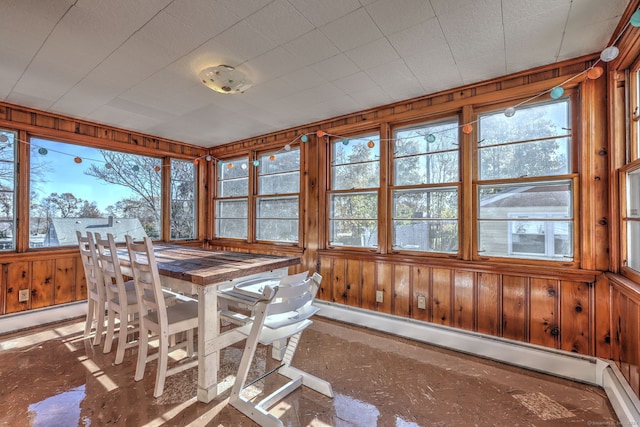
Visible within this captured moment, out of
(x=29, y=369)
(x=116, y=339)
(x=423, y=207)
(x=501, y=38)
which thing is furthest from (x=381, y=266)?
(x=29, y=369)

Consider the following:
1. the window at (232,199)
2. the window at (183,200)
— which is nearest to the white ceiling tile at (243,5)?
the window at (232,199)

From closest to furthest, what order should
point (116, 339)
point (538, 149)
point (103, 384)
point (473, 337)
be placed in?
1. point (103, 384)
2. point (538, 149)
3. point (473, 337)
4. point (116, 339)

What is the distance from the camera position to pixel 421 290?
9.47 ft

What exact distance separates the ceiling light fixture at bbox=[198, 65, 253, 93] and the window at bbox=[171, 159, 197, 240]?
2.46 m

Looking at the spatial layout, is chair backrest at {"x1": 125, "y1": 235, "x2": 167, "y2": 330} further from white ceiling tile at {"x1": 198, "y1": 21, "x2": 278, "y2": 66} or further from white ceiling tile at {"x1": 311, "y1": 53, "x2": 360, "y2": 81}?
white ceiling tile at {"x1": 311, "y1": 53, "x2": 360, "y2": 81}

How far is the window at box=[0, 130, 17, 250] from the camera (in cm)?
311

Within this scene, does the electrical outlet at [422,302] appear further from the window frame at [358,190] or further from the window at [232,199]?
the window at [232,199]

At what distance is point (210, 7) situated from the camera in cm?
166

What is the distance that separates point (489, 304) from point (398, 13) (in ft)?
7.66

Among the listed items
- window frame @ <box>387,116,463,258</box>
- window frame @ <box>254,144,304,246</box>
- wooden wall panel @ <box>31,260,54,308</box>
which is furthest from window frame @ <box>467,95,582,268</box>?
wooden wall panel @ <box>31,260,54,308</box>

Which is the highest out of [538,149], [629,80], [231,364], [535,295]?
[629,80]

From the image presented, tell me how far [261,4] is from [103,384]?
2670mm

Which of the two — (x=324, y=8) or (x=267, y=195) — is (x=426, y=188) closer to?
(x=324, y=8)

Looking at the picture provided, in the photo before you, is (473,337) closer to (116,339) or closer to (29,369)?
(116,339)
